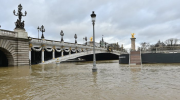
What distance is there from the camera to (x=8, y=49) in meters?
30.8

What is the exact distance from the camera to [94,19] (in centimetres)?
1697

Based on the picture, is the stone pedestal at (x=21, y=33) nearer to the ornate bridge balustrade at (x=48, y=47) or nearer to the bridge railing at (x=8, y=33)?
the bridge railing at (x=8, y=33)

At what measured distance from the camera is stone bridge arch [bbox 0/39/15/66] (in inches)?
1170

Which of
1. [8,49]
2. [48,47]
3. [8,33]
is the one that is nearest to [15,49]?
[8,49]

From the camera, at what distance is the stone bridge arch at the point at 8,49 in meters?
29.7

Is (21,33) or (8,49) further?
(21,33)

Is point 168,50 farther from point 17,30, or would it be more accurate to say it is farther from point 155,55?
point 17,30

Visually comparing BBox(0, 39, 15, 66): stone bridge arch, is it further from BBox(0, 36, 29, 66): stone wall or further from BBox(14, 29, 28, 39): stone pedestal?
BBox(14, 29, 28, 39): stone pedestal

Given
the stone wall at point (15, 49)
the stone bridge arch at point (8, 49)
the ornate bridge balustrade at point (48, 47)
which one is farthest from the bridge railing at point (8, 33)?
the ornate bridge balustrade at point (48, 47)

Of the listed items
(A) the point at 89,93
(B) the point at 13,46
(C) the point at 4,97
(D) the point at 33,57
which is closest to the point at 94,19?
(A) the point at 89,93

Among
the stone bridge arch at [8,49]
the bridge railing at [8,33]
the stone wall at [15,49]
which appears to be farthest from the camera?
the stone wall at [15,49]

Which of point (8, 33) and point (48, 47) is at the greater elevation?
point (8, 33)

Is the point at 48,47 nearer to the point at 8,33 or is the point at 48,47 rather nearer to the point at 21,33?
the point at 21,33

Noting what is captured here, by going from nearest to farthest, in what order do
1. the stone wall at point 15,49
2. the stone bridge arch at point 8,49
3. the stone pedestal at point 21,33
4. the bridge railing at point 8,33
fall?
the bridge railing at point 8,33
the stone bridge arch at point 8,49
the stone wall at point 15,49
the stone pedestal at point 21,33
